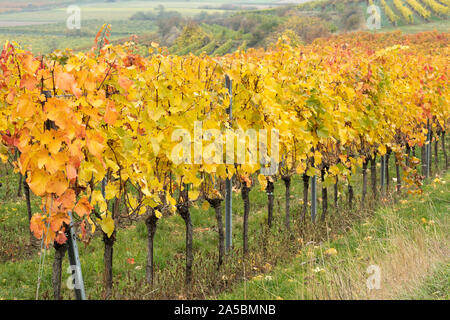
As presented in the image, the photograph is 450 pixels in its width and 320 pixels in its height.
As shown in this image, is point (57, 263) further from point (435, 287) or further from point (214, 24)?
point (214, 24)

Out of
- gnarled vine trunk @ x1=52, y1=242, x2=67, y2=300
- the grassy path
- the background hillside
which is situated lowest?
the grassy path

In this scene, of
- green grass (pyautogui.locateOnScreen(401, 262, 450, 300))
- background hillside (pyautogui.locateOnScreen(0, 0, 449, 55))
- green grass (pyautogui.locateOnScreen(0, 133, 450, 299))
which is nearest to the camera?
green grass (pyautogui.locateOnScreen(401, 262, 450, 300))

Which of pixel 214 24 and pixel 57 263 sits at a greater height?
pixel 214 24

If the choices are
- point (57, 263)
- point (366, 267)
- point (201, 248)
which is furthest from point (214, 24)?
point (57, 263)

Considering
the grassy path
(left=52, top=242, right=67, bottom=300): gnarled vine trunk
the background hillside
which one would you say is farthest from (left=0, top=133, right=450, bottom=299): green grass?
the background hillside

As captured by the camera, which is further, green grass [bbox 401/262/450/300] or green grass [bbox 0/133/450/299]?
green grass [bbox 0/133/450/299]

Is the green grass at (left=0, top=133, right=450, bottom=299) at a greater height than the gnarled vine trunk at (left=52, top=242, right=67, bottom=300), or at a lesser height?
lesser

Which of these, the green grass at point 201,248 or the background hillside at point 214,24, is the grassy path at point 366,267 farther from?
the background hillside at point 214,24

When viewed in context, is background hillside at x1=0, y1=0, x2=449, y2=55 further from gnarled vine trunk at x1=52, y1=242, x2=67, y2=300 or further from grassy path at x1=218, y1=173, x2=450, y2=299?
gnarled vine trunk at x1=52, y1=242, x2=67, y2=300

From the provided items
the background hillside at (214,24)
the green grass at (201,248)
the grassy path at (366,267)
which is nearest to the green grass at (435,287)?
the grassy path at (366,267)

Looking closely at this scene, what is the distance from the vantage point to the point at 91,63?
298 cm

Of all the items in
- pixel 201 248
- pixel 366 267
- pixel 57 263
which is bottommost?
pixel 201 248

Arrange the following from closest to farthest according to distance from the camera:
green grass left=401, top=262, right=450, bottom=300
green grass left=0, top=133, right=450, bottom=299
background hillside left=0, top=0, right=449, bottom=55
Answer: green grass left=401, top=262, right=450, bottom=300 → green grass left=0, top=133, right=450, bottom=299 → background hillside left=0, top=0, right=449, bottom=55
